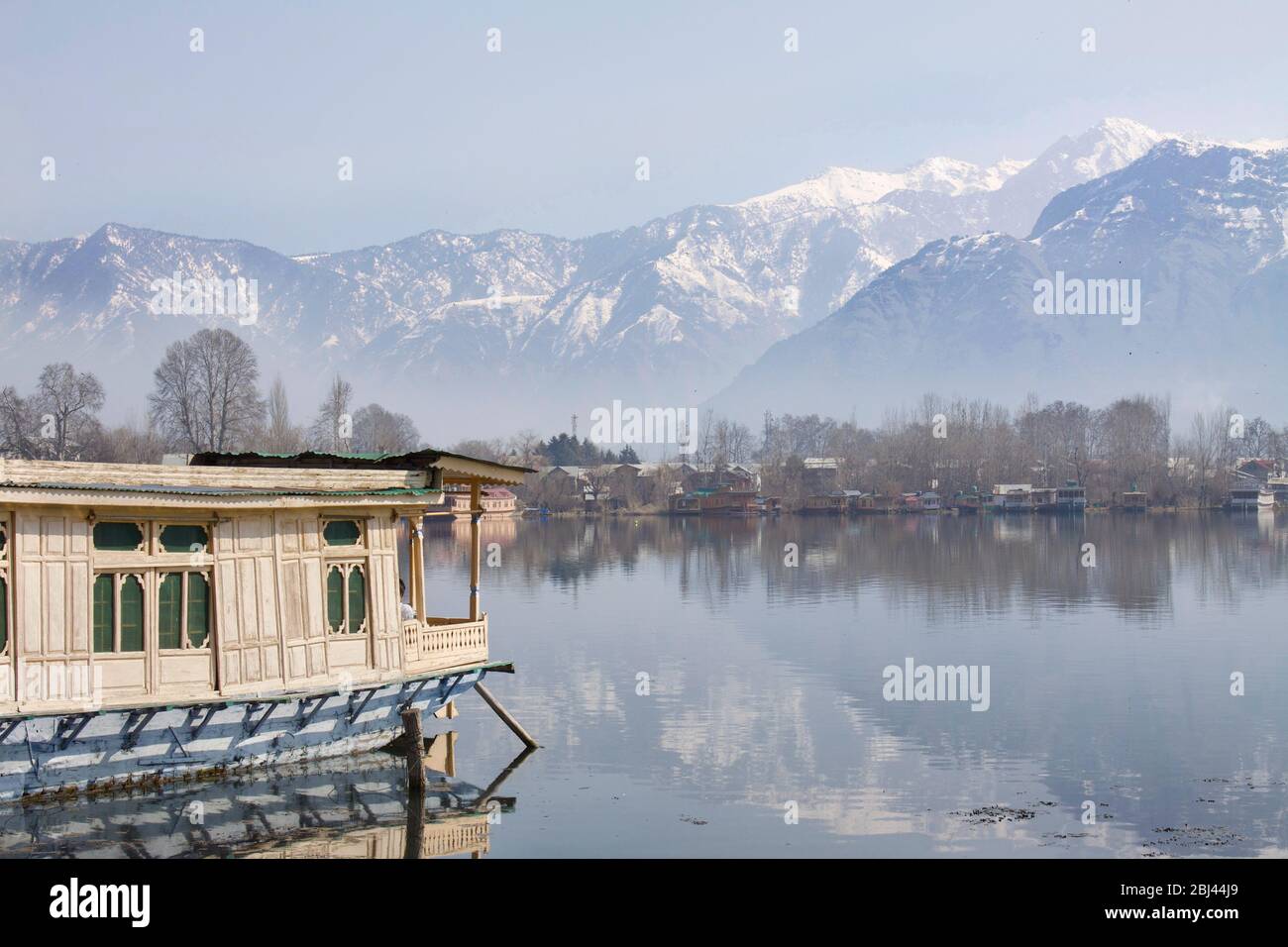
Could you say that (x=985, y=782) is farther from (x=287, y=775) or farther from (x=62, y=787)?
(x=62, y=787)

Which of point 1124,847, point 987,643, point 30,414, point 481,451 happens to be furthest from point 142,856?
point 481,451

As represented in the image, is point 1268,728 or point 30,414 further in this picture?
point 30,414

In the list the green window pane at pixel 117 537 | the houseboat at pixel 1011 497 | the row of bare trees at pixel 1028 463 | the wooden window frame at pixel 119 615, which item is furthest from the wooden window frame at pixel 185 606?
the houseboat at pixel 1011 497

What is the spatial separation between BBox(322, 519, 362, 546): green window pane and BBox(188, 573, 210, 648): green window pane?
90.1 inches

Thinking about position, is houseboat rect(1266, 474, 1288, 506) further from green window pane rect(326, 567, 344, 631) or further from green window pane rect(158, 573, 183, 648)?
green window pane rect(158, 573, 183, 648)

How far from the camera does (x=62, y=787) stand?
2111cm

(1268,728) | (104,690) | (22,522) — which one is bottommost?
(1268,728)

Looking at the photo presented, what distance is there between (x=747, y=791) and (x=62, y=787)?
10.6m

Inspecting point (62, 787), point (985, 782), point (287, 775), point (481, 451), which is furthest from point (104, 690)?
point (481, 451)

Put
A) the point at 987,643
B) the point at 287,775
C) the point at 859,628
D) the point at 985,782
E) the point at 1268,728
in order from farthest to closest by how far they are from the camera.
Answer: the point at 859,628 < the point at 987,643 < the point at 1268,728 < the point at 985,782 < the point at 287,775

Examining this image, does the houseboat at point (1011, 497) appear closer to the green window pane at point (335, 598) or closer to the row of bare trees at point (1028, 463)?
the row of bare trees at point (1028, 463)

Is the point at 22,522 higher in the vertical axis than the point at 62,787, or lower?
higher

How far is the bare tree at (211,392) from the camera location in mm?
98500

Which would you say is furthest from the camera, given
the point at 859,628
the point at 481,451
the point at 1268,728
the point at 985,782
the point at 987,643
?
the point at 481,451
